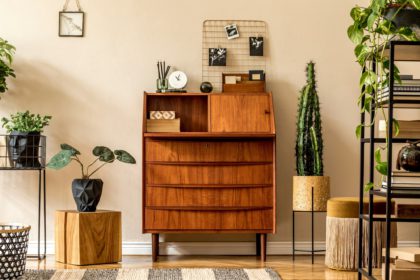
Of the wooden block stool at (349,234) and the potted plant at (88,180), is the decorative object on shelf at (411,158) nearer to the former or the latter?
the wooden block stool at (349,234)

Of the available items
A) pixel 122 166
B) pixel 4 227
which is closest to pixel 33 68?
pixel 122 166

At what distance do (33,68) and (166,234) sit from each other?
1.49 meters

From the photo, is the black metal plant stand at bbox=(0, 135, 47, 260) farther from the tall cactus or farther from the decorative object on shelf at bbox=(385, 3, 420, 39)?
Answer: the decorative object on shelf at bbox=(385, 3, 420, 39)

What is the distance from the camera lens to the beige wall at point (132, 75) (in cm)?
501

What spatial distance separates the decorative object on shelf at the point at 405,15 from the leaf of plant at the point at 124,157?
2016 mm

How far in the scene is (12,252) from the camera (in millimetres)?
3787

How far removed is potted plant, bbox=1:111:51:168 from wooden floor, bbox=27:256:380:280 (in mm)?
653

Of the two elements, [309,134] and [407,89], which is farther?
[309,134]

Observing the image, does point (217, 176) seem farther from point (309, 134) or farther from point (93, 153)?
point (93, 153)

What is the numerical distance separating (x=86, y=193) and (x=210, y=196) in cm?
80

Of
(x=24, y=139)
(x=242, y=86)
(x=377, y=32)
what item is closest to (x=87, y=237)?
(x=24, y=139)

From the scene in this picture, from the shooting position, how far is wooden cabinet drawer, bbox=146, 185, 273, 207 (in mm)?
4656

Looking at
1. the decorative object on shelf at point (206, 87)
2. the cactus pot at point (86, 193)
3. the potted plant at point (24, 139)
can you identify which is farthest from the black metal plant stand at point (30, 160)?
the decorative object on shelf at point (206, 87)

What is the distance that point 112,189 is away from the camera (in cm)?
502
